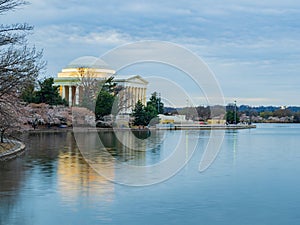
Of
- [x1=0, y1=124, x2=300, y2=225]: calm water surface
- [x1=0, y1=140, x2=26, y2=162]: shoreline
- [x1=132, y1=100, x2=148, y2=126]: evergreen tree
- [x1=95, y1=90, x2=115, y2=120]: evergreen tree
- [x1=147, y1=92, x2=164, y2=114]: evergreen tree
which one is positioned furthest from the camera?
[x1=147, y1=92, x2=164, y2=114]: evergreen tree

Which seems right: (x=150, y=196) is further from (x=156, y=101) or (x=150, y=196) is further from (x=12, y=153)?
(x=156, y=101)

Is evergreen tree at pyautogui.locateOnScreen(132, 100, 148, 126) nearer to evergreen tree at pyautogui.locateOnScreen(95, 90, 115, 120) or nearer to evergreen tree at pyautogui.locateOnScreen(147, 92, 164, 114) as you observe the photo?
evergreen tree at pyautogui.locateOnScreen(95, 90, 115, 120)

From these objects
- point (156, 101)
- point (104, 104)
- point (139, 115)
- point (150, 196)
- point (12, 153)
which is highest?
point (156, 101)

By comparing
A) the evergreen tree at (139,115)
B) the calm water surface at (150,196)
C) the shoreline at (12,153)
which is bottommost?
the calm water surface at (150,196)

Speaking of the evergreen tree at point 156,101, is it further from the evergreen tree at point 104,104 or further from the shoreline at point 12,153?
the shoreline at point 12,153

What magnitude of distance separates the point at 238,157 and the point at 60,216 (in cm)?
1633

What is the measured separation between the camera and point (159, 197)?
13531 millimetres

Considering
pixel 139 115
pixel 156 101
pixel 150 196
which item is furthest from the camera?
pixel 156 101

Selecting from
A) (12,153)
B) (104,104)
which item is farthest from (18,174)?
(104,104)

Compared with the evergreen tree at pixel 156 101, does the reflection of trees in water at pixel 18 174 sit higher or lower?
lower

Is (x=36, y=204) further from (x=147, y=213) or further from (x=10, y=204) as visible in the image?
(x=147, y=213)

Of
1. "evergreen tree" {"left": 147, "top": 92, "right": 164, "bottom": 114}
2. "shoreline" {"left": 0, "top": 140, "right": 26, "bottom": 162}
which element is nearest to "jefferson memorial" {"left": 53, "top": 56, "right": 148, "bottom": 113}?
"evergreen tree" {"left": 147, "top": 92, "right": 164, "bottom": 114}

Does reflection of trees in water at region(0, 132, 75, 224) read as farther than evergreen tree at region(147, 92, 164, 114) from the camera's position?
No

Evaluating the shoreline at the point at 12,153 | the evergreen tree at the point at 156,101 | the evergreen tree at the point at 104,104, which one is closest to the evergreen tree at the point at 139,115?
the evergreen tree at the point at 104,104
